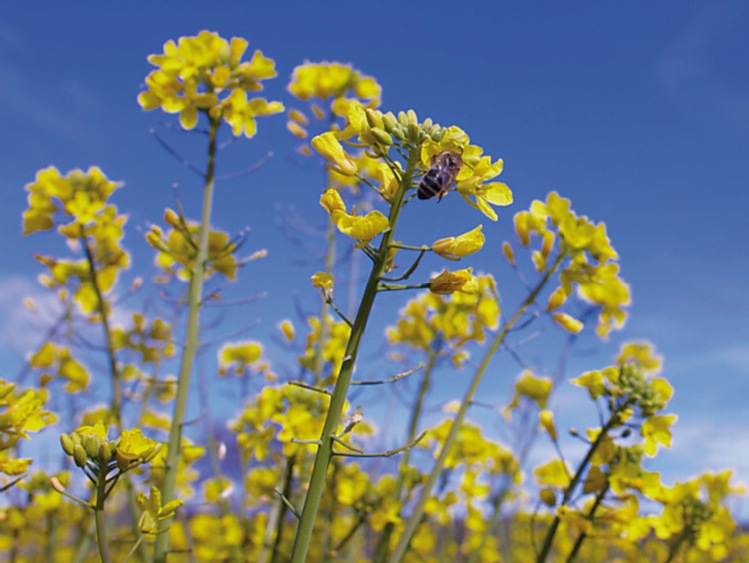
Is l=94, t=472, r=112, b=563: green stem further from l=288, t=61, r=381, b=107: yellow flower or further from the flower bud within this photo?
l=288, t=61, r=381, b=107: yellow flower

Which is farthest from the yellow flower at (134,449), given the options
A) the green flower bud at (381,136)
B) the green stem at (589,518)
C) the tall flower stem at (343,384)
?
the green stem at (589,518)

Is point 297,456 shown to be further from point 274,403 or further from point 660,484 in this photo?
point 660,484

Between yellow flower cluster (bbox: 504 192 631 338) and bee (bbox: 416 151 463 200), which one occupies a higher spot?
yellow flower cluster (bbox: 504 192 631 338)

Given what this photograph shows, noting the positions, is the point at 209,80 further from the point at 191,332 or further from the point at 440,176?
the point at 440,176

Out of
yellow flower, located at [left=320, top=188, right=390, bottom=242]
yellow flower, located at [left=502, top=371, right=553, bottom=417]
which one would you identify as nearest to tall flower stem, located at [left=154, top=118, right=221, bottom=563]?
yellow flower, located at [left=320, top=188, right=390, bottom=242]

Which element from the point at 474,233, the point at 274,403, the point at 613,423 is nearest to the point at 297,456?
the point at 274,403

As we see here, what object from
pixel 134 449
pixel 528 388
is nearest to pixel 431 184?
pixel 134 449
